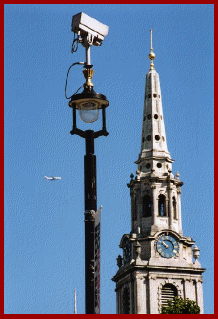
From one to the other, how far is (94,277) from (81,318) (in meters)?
1.16

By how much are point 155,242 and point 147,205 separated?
5978 mm

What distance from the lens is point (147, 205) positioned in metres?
138

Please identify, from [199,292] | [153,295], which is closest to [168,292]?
[153,295]

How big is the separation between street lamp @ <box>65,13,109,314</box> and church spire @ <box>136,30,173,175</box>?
106m

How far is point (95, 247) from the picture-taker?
30.9 m

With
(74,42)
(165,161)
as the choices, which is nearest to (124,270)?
(165,161)

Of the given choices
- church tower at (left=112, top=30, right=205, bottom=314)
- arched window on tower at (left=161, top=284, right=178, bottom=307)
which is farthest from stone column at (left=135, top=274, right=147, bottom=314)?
arched window on tower at (left=161, top=284, right=178, bottom=307)

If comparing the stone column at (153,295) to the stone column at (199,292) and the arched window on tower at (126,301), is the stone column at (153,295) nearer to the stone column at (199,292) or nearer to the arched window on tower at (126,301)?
the arched window on tower at (126,301)

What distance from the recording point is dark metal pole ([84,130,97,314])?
1208 inches

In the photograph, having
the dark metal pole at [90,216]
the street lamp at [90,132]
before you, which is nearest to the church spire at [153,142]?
the street lamp at [90,132]

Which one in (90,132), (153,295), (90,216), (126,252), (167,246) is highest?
(167,246)

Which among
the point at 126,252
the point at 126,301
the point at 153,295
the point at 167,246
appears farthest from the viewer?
the point at 126,252

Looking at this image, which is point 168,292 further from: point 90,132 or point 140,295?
point 90,132

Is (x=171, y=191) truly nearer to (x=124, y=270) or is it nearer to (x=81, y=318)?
(x=124, y=270)
